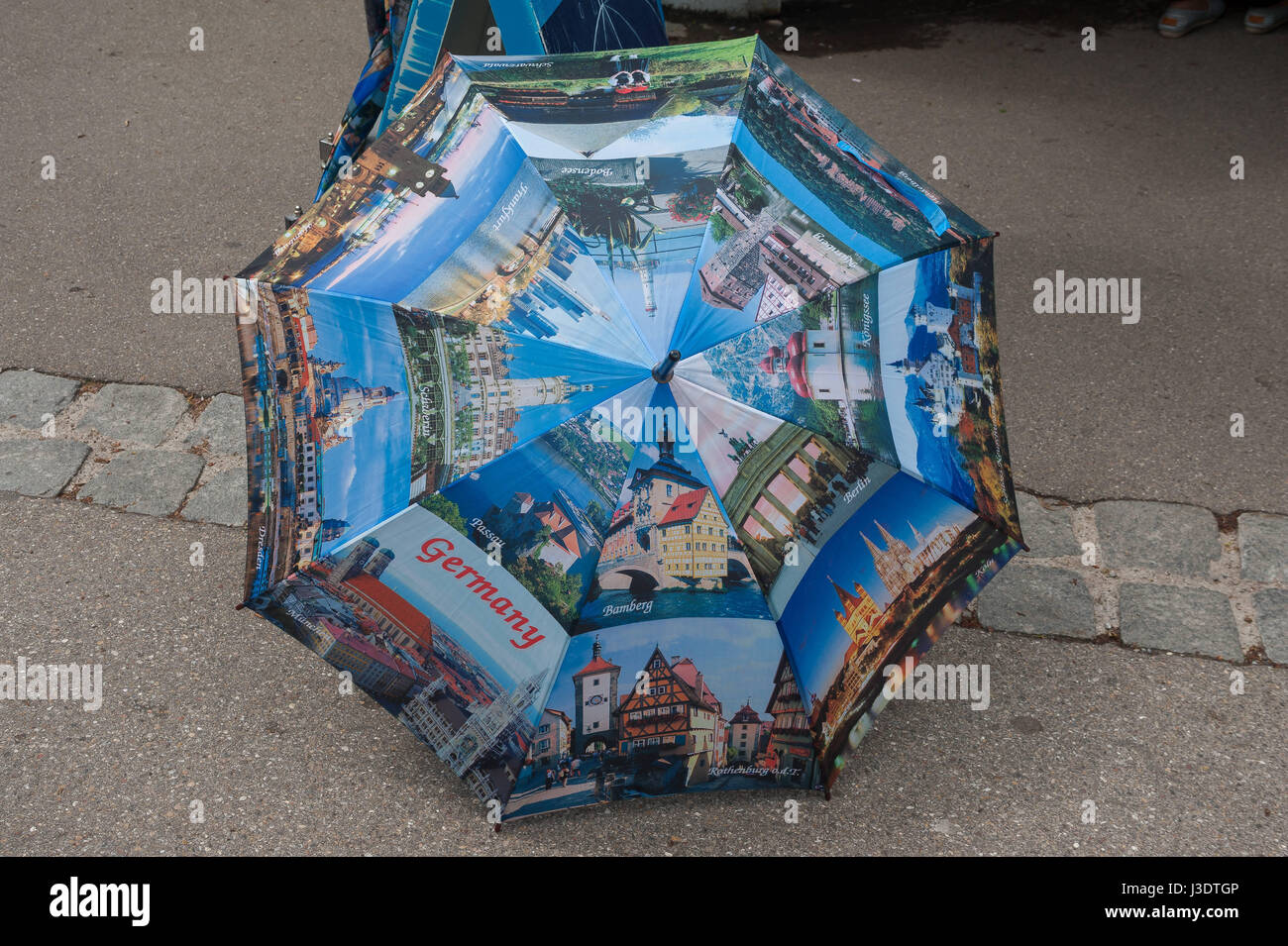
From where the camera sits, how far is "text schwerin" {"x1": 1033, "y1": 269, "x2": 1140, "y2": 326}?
5.08m

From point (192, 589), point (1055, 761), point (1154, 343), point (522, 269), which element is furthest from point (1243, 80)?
point (192, 589)

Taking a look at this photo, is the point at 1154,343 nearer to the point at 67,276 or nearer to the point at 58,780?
the point at 58,780

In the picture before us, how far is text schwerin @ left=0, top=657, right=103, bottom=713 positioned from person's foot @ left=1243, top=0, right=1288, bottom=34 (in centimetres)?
783

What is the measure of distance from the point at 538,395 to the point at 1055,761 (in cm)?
185

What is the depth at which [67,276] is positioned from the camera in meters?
5.06

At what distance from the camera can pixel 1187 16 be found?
7473 mm

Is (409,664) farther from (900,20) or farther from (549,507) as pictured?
(900,20)

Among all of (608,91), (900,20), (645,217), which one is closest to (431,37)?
(608,91)

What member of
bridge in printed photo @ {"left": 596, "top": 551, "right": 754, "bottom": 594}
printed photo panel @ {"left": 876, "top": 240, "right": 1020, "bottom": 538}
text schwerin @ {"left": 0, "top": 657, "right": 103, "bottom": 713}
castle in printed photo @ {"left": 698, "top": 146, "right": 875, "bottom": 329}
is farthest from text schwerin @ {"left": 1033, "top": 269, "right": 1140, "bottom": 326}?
text schwerin @ {"left": 0, "top": 657, "right": 103, "bottom": 713}

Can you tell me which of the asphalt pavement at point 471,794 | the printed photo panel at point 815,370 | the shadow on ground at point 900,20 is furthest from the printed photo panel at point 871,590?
the shadow on ground at point 900,20

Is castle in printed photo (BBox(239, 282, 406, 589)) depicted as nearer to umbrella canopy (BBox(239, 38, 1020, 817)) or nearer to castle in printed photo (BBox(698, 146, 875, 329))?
umbrella canopy (BBox(239, 38, 1020, 817))

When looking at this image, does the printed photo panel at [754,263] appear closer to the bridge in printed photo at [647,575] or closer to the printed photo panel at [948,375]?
the printed photo panel at [948,375]

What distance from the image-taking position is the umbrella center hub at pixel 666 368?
2.48 m

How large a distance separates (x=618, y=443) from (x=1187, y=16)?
6884 mm
